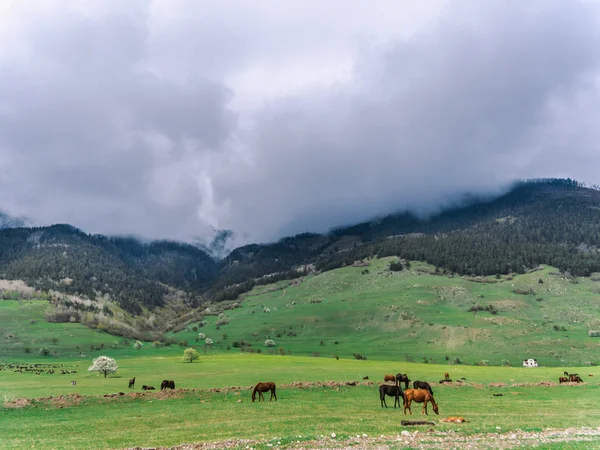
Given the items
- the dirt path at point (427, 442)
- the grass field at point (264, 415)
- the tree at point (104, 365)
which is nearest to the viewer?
the dirt path at point (427, 442)

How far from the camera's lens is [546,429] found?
939 inches

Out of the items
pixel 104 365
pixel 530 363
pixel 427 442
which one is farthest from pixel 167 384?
pixel 530 363

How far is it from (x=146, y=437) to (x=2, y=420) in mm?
17963

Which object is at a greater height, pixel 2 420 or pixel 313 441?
pixel 313 441

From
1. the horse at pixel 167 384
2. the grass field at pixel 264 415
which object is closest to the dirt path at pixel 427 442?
the grass field at pixel 264 415

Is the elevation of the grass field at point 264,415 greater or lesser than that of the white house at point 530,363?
greater

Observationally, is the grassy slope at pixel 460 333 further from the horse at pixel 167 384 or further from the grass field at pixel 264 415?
the horse at pixel 167 384

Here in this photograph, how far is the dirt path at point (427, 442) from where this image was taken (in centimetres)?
1925

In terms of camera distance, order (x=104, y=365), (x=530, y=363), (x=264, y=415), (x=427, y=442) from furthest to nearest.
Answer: (x=530, y=363), (x=104, y=365), (x=264, y=415), (x=427, y=442)

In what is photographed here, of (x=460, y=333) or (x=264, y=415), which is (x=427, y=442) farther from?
(x=460, y=333)

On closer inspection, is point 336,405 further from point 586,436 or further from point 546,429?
point 586,436

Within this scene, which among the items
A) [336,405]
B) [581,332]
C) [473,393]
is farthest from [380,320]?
[336,405]

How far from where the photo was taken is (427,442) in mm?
19875

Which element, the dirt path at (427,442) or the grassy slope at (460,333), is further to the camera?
the grassy slope at (460,333)
